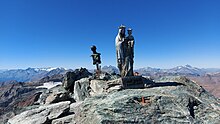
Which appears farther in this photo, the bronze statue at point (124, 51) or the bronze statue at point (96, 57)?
the bronze statue at point (96, 57)

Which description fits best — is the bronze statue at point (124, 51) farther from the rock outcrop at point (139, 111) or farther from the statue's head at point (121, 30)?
the rock outcrop at point (139, 111)

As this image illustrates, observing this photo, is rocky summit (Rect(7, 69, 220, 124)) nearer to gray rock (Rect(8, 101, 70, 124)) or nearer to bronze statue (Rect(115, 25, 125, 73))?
gray rock (Rect(8, 101, 70, 124))

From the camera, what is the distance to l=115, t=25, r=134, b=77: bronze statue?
17.2 meters

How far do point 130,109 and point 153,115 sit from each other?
133 centimetres

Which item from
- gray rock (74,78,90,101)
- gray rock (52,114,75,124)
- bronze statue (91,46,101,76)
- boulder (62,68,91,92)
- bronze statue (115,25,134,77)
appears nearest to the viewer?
gray rock (52,114,75,124)

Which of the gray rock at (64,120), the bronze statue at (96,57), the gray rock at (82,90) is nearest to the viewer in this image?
the gray rock at (64,120)

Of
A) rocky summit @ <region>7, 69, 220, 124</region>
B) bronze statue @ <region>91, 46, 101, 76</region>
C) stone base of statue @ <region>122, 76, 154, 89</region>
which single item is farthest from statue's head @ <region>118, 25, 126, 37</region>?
bronze statue @ <region>91, 46, 101, 76</region>

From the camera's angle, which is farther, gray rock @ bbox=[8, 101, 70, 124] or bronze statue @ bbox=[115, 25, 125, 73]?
bronze statue @ bbox=[115, 25, 125, 73]

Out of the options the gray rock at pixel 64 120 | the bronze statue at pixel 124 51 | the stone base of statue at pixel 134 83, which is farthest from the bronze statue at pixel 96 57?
the gray rock at pixel 64 120

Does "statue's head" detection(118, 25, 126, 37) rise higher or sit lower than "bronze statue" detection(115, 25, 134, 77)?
higher

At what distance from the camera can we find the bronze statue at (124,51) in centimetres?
1720

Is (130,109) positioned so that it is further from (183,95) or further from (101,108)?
(183,95)

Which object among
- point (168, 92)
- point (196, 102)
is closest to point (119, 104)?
point (168, 92)

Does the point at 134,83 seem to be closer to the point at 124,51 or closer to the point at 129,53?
the point at 129,53
